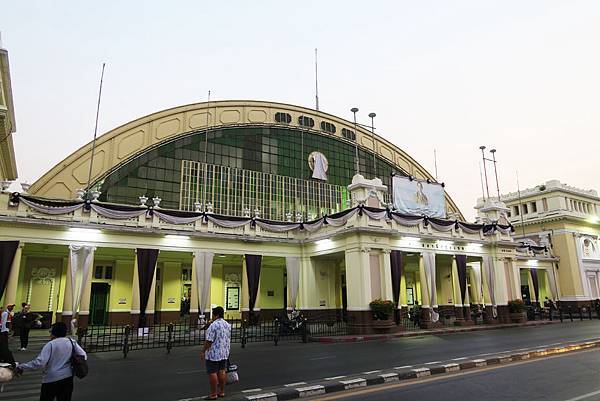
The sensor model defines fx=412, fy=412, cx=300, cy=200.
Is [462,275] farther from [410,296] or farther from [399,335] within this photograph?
[410,296]

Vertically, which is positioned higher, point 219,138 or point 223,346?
point 219,138

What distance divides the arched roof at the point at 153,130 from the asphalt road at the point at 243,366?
69.1 ft

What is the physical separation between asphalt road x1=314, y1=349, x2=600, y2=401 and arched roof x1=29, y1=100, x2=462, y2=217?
105 feet

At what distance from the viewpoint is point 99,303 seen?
94.5 feet

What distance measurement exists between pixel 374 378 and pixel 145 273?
58.1ft

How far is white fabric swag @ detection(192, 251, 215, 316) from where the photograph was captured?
2508cm

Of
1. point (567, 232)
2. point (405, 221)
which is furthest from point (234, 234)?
point (567, 232)

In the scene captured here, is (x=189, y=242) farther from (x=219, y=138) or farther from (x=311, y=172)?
(x=311, y=172)

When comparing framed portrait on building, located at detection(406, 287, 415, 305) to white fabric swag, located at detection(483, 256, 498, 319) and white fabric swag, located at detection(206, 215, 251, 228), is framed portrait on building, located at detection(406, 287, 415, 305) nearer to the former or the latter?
white fabric swag, located at detection(483, 256, 498, 319)

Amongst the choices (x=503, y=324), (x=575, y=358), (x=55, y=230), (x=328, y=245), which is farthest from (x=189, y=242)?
(x=503, y=324)

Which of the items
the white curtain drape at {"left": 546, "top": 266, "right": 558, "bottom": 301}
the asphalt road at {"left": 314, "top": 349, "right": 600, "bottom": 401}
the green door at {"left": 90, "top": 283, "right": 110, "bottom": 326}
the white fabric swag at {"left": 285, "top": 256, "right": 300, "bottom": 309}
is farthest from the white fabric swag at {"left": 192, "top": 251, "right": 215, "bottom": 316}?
the white curtain drape at {"left": 546, "top": 266, "right": 558, "bottom": 301}

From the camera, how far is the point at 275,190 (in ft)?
129

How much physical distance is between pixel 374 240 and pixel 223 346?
18.1 metres

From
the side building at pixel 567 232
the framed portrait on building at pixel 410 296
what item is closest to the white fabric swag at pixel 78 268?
the framed portrait on building at pixel 410 296
